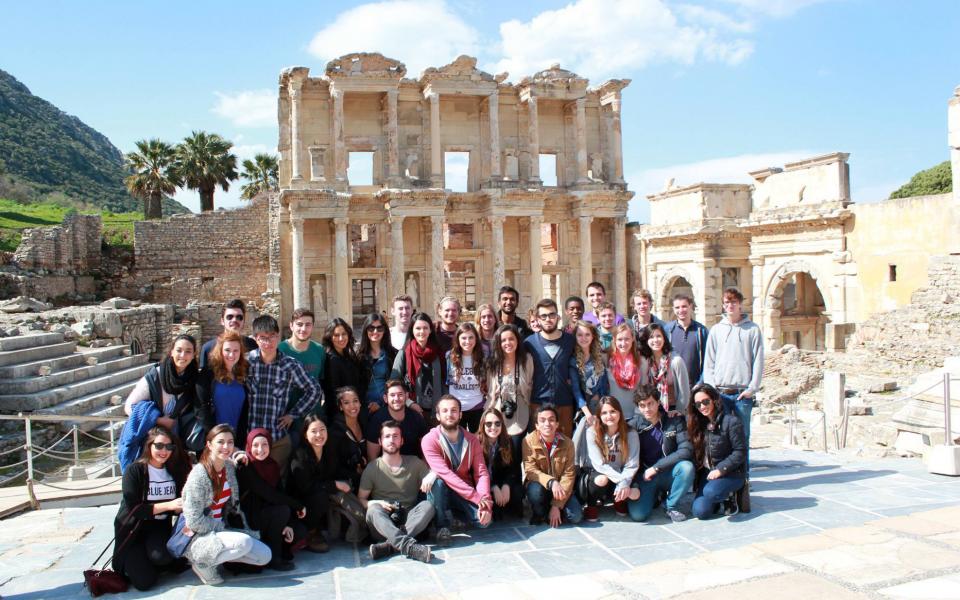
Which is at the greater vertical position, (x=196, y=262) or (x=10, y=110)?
(x=10, y=110)

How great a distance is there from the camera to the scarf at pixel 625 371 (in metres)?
7.31

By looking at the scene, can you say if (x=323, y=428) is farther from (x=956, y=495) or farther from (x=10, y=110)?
(x=10, y=110)

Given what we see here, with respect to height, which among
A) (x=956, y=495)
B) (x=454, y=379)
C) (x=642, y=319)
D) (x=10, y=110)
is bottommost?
(x=956, y=495)

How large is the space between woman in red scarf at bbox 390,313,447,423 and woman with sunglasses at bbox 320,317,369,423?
348 mm

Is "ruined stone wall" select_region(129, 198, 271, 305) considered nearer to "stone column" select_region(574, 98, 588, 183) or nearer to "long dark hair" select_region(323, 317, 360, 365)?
"stone column" select_region(574, 98, 588, 183)

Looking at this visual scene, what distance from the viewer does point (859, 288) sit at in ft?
70.2

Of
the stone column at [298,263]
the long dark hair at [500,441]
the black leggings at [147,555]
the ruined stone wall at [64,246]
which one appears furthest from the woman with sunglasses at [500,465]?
the ruined stone wall at [64,246]

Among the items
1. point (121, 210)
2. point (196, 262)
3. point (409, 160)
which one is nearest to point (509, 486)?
point (409, 160)

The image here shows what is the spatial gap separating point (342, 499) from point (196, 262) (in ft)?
94.6

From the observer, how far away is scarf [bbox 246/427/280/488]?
237 inches

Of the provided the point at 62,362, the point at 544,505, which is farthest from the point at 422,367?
the point at 62,362

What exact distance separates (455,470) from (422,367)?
4.22ft

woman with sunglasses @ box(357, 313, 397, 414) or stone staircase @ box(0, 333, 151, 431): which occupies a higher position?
woman with sunglasses @ box(357, 313, 397, 414)

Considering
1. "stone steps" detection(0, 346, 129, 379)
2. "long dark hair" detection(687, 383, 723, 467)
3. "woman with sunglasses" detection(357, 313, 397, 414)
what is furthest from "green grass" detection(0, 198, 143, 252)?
"long dark hair" detection(687, 383, 723, 467)
